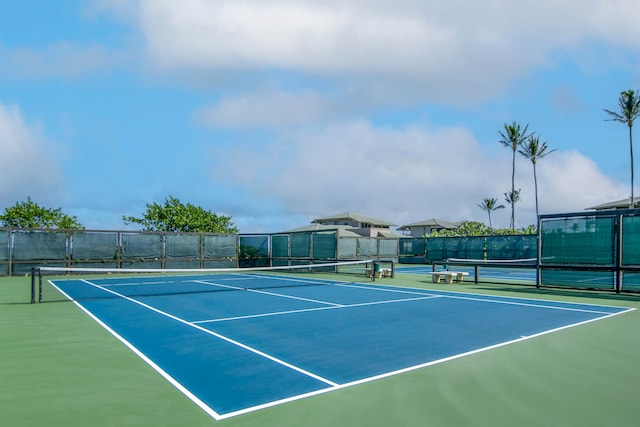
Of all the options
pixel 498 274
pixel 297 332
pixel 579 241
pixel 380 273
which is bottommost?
pixel 498 274

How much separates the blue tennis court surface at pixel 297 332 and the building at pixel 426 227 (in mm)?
66079

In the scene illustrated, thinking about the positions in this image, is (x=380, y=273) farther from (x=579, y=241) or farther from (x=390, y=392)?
(x=390, y=392)

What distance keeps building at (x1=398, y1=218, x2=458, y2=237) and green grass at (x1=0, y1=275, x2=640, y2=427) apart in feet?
240

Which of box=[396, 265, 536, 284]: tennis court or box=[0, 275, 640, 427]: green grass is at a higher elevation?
box=[0, 275, 640, 427]: green grass

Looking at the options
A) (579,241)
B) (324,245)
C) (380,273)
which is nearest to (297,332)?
(579,241)

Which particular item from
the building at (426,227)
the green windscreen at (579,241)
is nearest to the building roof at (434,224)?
the building at (426,227)

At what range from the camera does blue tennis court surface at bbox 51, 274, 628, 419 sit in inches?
219

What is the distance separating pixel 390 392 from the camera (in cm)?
513

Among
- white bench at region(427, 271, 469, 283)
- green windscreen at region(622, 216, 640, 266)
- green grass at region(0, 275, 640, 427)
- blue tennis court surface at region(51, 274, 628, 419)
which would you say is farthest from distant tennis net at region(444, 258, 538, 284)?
green grass at region(0, 275, 640, 427)

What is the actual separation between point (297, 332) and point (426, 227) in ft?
250

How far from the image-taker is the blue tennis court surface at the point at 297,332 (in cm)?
557

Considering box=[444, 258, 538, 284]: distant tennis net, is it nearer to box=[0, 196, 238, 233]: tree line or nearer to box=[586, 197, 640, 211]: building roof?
box=[0, 196, 238, 233]: tree line

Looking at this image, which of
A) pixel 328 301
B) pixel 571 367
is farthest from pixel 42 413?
pixel 328 301

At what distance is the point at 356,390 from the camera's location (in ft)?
17.1
